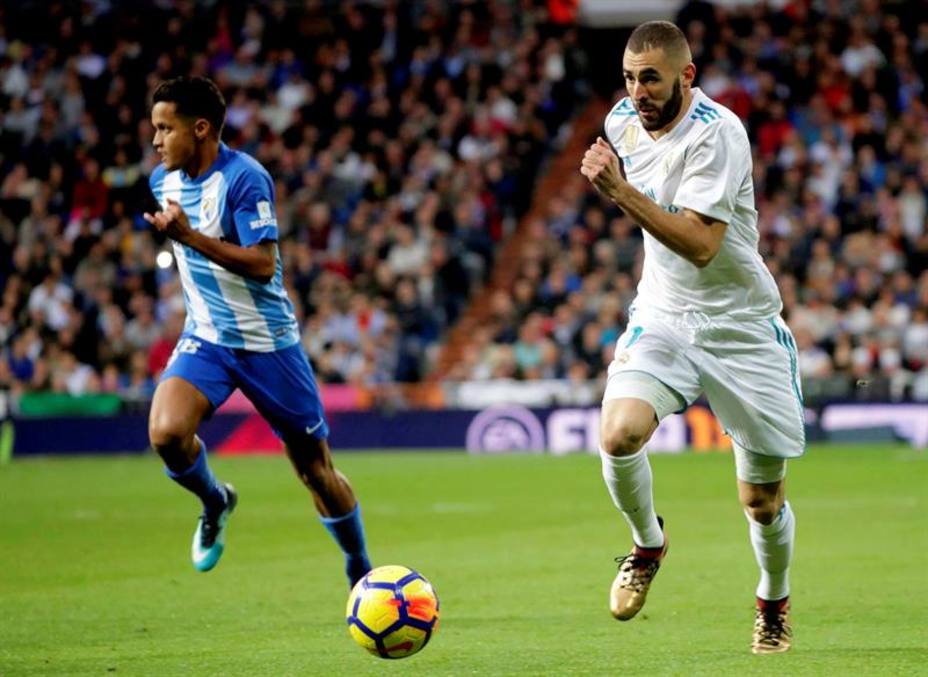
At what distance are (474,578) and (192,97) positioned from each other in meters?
3.44

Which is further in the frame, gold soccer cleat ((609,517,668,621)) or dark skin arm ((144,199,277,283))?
dark skin arm ((144,199,277,283))

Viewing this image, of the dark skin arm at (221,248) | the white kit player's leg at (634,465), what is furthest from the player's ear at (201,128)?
the white kit player's leg at (634,465)

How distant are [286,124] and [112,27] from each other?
4308mm

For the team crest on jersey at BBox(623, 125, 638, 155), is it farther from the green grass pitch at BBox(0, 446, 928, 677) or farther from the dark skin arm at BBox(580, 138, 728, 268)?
the green grass pitch at BBox(0, 446, 928, 677)

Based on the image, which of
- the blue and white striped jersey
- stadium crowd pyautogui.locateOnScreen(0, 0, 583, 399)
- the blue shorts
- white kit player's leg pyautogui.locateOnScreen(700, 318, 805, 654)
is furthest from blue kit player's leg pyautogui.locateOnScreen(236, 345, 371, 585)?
stadium crowd pyautogui.locateOnScreen(0, 0, 583, 399)

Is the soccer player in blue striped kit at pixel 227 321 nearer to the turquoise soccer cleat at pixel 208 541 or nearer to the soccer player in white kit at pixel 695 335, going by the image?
the turquoise soccer cleat at pixel 208 541

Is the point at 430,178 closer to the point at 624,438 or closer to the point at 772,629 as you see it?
the point at 772,629

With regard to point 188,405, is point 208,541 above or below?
below

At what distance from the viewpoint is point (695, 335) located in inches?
279

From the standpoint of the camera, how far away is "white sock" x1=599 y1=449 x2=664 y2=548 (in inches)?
273

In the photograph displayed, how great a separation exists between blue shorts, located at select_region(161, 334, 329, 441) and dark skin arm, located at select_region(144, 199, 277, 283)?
422mm

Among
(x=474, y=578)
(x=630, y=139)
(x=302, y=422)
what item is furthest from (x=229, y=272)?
(x=474, y=578)

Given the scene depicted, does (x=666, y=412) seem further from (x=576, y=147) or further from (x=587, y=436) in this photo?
(x=576, y=147)

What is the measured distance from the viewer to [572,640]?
7453 mm
